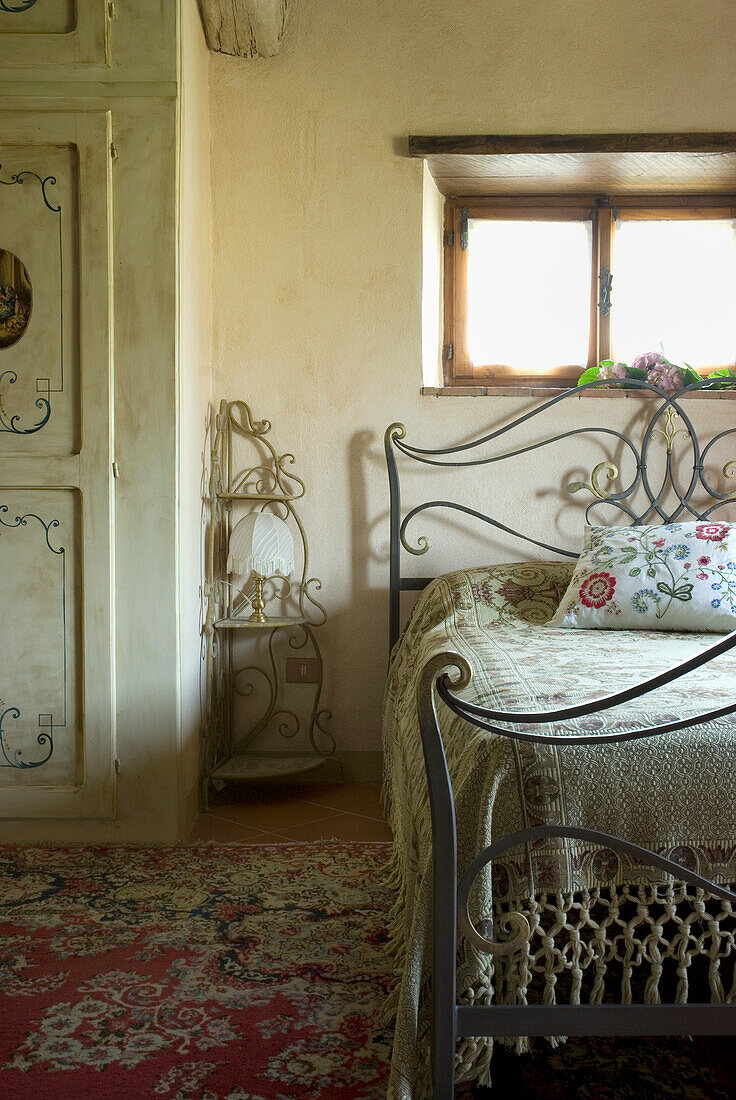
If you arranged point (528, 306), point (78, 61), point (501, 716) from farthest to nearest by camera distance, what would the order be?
1. point (528, 306)
2. point (78, 61)
3. point (501, 716)

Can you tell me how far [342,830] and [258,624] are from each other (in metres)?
0.66

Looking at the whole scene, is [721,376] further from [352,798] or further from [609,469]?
[352,798]

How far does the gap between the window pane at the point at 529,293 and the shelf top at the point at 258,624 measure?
3.80 feet

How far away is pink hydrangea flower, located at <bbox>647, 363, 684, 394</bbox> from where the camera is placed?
293 cm

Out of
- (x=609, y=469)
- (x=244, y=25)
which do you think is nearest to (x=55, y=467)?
(x=244, y=25)

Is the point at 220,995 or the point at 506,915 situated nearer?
the point at 506,915

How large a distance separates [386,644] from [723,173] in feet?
6.51

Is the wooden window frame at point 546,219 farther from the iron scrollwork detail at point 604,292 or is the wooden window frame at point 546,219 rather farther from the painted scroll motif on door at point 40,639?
the painted scroll motif on door at point 40,639

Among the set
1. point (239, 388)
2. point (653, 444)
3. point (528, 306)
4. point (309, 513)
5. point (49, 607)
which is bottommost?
point (49, 607)

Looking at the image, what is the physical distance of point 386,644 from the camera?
9.74 ft

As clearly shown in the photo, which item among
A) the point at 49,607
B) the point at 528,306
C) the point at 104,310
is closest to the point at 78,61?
the point at 104,310

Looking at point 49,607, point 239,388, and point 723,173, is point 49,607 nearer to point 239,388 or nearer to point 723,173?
point 239,388

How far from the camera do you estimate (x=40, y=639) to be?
2.36m

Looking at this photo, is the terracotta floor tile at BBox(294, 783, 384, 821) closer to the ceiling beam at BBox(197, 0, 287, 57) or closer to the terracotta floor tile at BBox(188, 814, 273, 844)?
the terracotta floor tile at BBox(188, 814, 273, 844)
